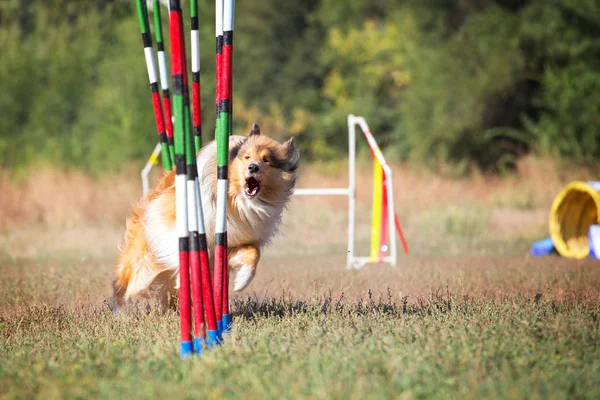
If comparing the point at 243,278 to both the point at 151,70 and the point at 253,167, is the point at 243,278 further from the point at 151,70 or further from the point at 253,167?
the point at 151,70

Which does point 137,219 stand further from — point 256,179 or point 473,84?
point 473,84

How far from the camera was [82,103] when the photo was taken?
3075 centimetres

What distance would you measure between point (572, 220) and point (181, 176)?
9.38m

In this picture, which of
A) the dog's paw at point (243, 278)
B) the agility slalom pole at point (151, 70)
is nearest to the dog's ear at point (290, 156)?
the agility slalom pole at point (151, 70)

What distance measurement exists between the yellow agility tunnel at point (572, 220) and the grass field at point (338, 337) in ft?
3.26

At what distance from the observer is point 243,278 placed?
6473 mm

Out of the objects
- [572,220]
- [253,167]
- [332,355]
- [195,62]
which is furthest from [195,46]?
[572,220]

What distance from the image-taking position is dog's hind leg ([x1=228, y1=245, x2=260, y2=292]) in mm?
6449

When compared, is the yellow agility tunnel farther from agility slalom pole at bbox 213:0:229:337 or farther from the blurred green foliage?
the blurred green foliage

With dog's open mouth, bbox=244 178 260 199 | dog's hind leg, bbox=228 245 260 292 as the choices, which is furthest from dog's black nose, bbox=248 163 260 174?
dog's hind leg, bbox=228 245 260 292

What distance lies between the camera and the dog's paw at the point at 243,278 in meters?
6.42

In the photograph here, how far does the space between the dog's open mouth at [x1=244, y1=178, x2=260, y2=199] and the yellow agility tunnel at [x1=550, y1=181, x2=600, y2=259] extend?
6569mm

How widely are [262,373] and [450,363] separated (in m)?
1.04

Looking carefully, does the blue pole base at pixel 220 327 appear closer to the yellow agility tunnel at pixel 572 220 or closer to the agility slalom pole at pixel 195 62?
the agility slalom pole at pixel 195 62
